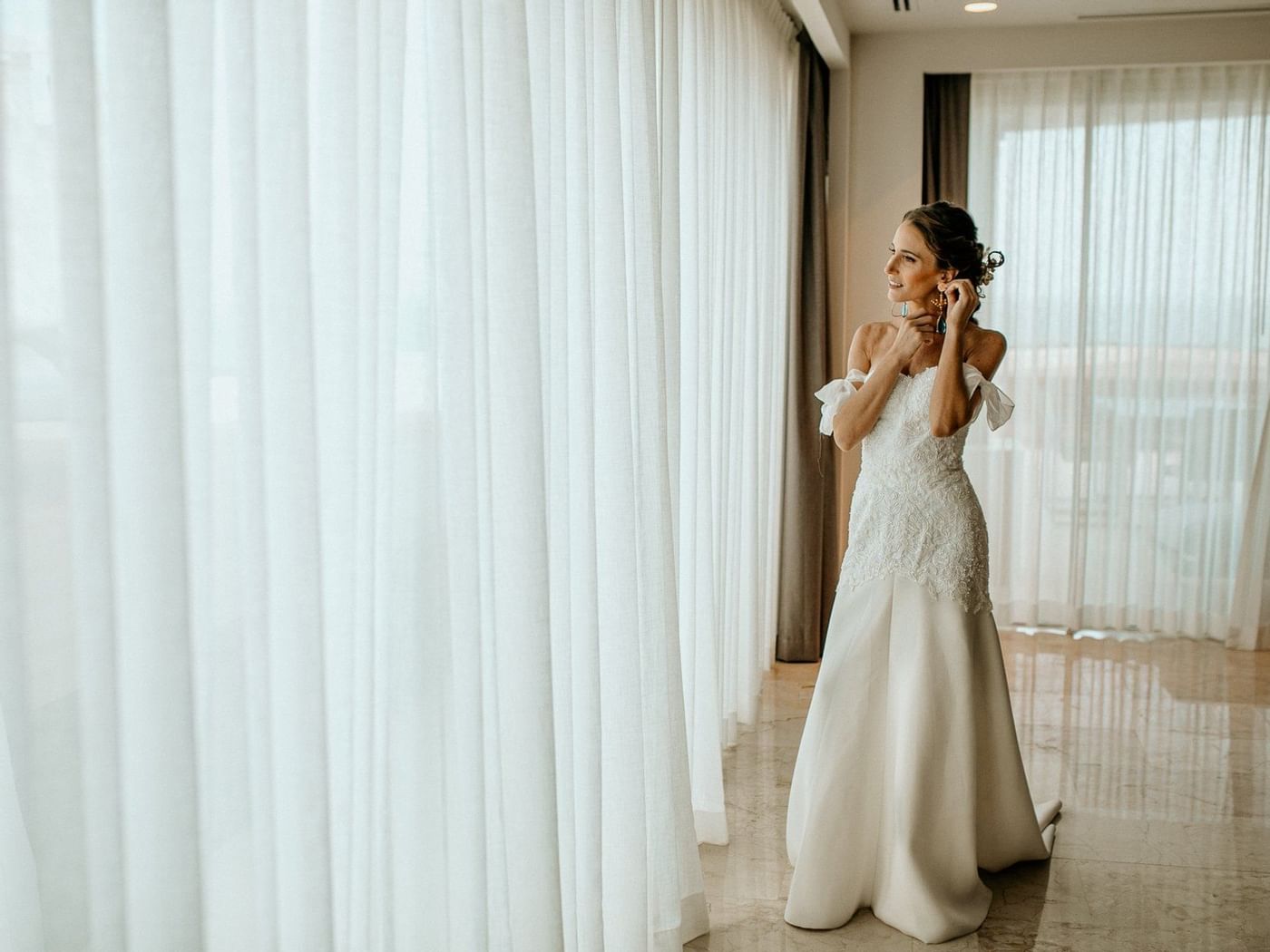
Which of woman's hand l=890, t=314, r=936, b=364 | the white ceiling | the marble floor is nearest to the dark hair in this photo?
woman's hand l=890, t=314, r=936, b=364

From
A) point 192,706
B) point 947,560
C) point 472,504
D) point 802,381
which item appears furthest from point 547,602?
point 802,381

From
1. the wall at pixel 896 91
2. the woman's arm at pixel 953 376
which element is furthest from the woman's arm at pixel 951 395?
the wall at pixel 896 91

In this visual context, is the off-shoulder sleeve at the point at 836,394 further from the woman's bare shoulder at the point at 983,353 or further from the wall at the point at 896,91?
the wall at the point at 896,91

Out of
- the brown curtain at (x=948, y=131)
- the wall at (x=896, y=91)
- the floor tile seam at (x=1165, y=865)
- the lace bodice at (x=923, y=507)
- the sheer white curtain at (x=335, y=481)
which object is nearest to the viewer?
the sheer white curtain at (x=335, y=481)

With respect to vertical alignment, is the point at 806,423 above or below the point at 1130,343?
below

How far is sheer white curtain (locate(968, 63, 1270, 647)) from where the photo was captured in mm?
6094

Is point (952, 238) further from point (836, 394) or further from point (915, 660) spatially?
point (915, 660)

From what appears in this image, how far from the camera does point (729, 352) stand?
419cm

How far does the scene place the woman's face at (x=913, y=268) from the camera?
3.13m

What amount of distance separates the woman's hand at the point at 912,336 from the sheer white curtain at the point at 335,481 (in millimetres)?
738

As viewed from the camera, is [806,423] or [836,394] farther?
[806,423]

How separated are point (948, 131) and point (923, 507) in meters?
3.94

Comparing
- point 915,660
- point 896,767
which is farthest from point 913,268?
point 896,767

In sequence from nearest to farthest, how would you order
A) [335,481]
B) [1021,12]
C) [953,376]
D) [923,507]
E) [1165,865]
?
1. [335,481]
2. [953,376]
3. [923,507]
4. [1165,865]
5. [1021,12]
